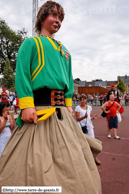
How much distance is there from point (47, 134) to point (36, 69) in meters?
0.65

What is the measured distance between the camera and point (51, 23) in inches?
82.4

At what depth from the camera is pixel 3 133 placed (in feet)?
12.1

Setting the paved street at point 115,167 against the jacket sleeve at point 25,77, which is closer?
the jacket sleeve at point 25,77

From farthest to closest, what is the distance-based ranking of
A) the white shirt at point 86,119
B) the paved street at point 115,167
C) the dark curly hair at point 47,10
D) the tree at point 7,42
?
the tree at point 7,42 → the white shirt at point 86,119 → the paved street at point 115,167 → the dark curly hair at point 47,10

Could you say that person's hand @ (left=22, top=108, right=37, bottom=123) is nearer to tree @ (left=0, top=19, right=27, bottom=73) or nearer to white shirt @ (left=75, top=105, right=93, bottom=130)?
white shirt @ (left=75, top=105, right=93, bottom=130)

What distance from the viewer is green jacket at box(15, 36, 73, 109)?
173 centimetres

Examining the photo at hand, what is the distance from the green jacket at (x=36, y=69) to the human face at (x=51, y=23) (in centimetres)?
20

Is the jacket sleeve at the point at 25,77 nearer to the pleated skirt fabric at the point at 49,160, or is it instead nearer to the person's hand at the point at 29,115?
the person's hand at the point at 29,115

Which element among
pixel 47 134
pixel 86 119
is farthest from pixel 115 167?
pixel 47 134

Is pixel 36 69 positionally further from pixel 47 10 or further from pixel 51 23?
pixel 47 10

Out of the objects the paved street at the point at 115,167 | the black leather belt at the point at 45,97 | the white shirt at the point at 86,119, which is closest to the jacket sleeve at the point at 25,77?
the black leather belt at the point at 45,97

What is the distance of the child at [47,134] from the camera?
1.48 m

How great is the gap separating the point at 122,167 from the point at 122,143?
2.26 meters

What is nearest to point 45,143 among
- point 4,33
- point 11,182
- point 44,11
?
point 11,182
